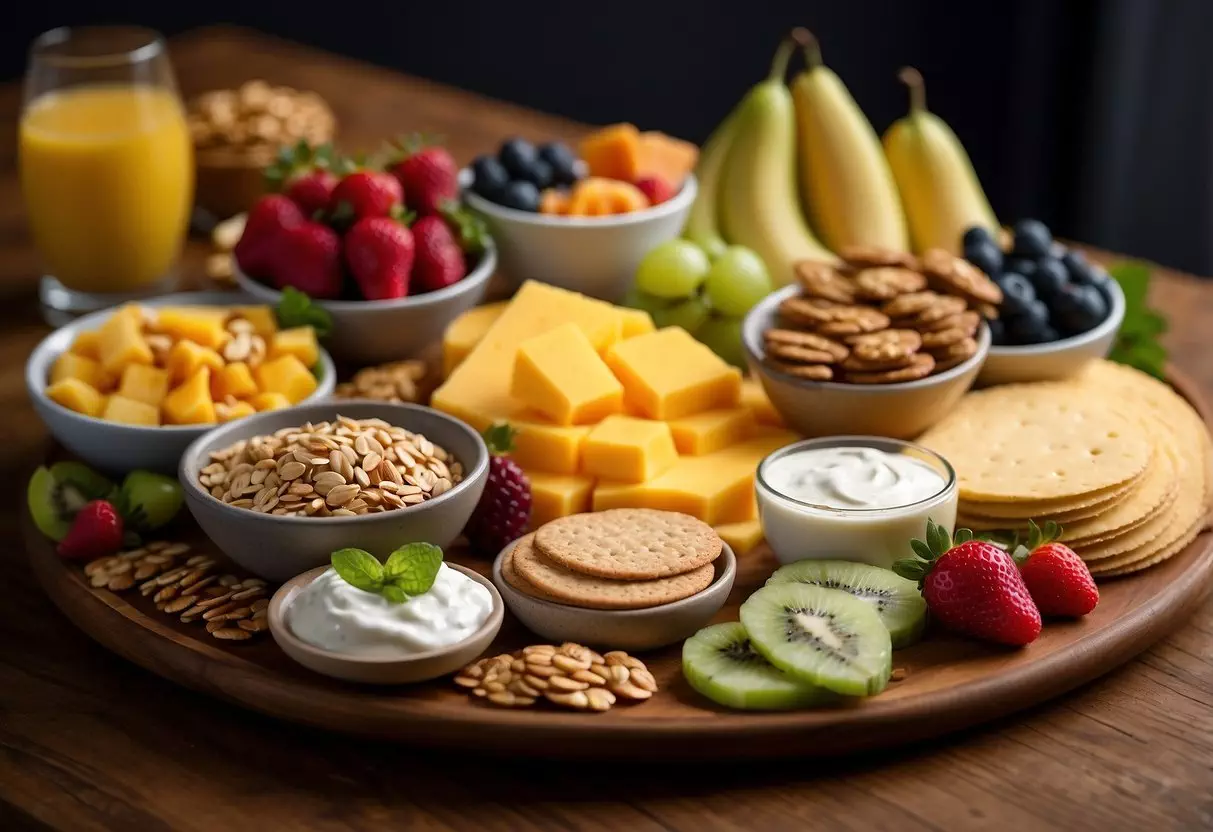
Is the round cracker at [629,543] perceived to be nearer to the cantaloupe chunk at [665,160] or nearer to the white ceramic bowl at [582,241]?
the white ceramic bowl at [582,241]

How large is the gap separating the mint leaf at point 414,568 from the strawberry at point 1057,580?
0.68 metres

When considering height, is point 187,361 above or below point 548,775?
above

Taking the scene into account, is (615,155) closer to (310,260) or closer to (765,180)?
(765,180)

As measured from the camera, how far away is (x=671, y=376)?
2123mm

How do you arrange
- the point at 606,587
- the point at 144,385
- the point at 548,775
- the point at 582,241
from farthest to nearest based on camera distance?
1. the point at 582,241
2. the point at 144,385
3. the point at 606,587
4. the point at 548,775

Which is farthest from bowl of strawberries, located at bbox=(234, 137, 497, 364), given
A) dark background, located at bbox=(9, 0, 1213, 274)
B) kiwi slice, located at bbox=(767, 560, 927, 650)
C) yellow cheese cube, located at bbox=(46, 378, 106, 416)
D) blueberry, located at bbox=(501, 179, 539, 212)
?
dark background, located at bbox=(9, 0, 1213, 274)

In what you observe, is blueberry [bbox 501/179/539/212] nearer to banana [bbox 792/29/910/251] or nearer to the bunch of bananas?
the bunch of bananas

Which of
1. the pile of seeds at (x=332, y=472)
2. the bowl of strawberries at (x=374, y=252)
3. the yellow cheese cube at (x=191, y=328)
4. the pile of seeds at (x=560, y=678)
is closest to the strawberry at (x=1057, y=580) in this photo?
the pile of seeds at (x=560, y=678)

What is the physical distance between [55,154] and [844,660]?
5.44ft

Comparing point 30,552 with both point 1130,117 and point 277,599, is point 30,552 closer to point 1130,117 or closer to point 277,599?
point 277,599

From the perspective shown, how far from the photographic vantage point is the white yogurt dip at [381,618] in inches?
63.0

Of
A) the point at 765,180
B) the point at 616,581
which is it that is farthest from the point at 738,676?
the point at 765,180

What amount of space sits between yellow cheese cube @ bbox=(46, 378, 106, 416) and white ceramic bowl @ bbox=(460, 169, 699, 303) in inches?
30.9

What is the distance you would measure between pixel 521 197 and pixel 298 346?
552 mm
